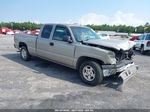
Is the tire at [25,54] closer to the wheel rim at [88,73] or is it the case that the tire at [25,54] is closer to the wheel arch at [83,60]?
the wheel arch at [83,60]

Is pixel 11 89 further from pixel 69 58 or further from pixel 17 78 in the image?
pixel 69 58

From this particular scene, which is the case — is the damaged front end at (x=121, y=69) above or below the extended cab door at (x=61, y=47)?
below

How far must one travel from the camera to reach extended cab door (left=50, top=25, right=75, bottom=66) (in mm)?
4395

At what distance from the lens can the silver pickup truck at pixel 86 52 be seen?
12.2 feet

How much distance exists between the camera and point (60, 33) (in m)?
4.79

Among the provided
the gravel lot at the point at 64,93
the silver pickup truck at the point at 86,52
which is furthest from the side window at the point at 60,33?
the gravel lot at the point at 64,93

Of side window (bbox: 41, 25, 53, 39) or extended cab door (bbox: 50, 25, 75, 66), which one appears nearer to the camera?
extended cab door (bbox: 50, 25, 75, 66)

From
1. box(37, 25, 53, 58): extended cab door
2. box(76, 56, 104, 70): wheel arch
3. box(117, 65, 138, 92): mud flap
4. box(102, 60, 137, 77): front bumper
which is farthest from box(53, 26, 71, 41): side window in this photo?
box(117, 65, 138, 92): mud flap

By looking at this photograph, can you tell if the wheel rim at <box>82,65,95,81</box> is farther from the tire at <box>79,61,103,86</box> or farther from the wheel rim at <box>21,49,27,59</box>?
the wheel rim at <box>21,49,27,59</box>

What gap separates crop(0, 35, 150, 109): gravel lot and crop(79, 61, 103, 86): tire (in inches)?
7.3

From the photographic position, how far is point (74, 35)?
4.38m

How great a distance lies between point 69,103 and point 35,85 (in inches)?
56.2

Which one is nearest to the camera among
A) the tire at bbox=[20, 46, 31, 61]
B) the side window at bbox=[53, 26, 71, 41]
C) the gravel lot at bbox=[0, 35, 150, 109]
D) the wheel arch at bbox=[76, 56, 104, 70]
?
the gravel lot at bbox=[0, 35, 150, 109]

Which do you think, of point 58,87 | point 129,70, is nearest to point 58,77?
point 58,87
